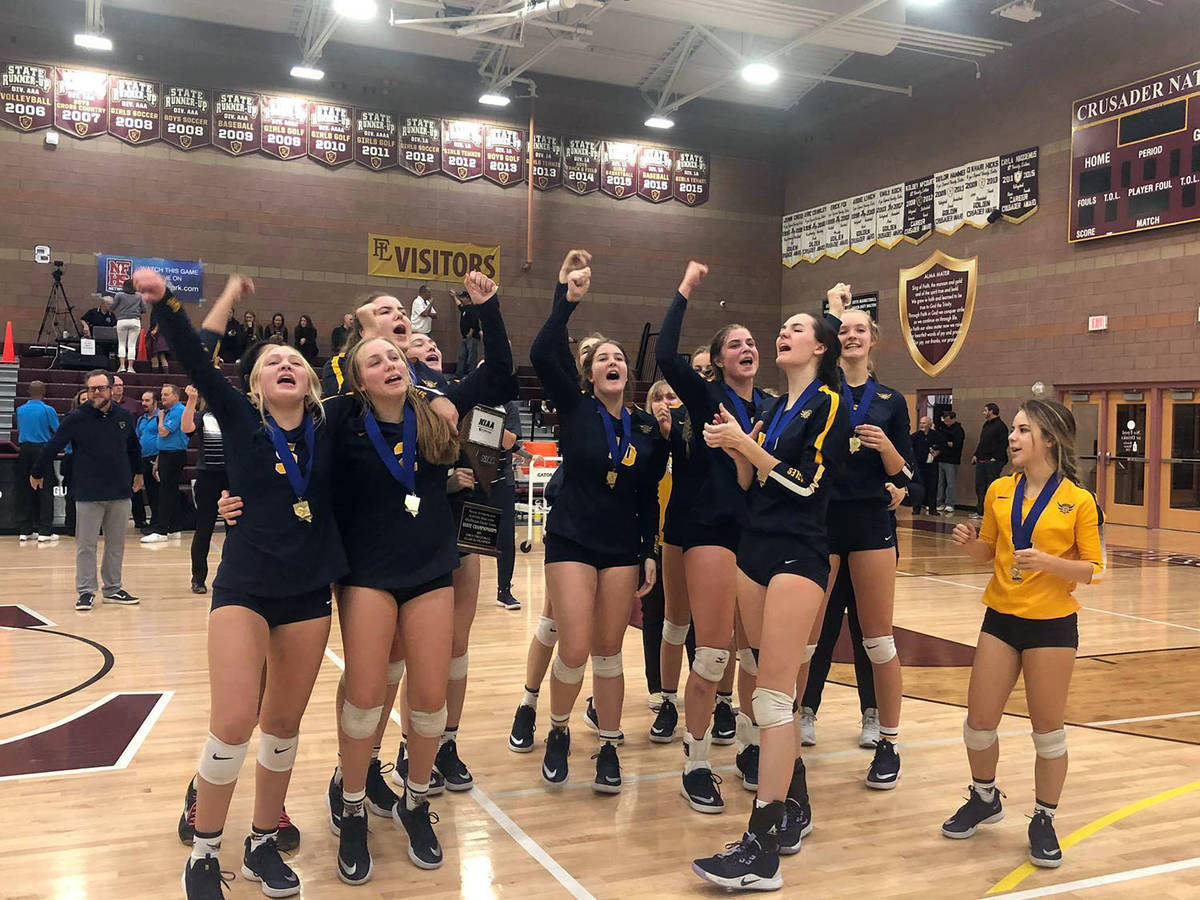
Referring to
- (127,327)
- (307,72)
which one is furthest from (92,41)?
(127,327)

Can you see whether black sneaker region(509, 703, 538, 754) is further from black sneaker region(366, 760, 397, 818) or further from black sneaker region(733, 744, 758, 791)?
black sneaker region(733, 744, 758, 791)

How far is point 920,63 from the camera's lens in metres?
17.7

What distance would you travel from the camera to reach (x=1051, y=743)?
328 cm

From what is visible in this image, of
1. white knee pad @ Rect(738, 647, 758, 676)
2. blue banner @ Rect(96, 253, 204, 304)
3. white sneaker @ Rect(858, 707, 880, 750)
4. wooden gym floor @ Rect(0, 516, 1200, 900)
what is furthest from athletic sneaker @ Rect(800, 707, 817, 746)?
blue banner @ Rect(96, 253, 204, 304)

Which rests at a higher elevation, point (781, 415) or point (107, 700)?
point (781, 415)

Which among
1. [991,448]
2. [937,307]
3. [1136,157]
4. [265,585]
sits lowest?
[265,585]

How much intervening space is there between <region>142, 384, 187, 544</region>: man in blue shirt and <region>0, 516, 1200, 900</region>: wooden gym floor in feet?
15.2

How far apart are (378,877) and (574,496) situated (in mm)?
1478

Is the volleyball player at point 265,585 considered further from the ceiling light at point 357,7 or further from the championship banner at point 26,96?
the championship banner at point 26,96

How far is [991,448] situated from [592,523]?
12936 mm

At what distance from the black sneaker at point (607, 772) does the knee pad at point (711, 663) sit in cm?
50

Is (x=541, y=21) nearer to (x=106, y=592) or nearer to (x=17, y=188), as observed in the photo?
(x=17, y=188)

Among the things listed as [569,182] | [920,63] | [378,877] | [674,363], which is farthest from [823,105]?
[378,877]

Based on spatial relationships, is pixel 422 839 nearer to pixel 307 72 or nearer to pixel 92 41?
pixel 92 41
